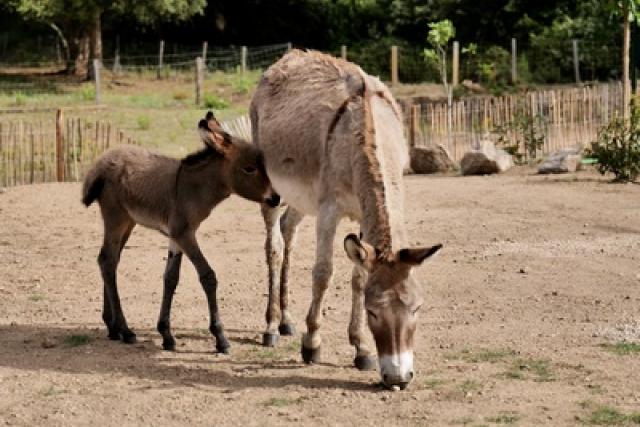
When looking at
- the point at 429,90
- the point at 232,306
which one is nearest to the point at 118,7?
the point at 429,90

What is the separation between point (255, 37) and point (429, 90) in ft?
43.9

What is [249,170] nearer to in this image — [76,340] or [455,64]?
[76,340]

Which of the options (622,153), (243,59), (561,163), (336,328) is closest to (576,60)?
(243,59)

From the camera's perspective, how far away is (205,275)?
25.3 ft

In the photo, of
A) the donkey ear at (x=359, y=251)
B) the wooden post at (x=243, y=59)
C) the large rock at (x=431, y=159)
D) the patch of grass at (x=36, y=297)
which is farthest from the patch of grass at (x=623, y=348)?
the wooden post at (x=243, y=59)

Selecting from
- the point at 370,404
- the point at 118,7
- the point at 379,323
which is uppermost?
the point at 118,7

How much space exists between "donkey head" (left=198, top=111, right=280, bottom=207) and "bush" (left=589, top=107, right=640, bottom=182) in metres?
9.28

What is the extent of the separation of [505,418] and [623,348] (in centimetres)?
179

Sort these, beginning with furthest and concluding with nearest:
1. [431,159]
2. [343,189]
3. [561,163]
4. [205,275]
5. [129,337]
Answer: [431,159] < [561,163] < [129,337] < [205,275] < [343,189]

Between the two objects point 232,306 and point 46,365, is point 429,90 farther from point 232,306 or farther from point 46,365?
point 46,365

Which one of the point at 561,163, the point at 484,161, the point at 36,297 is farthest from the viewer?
the point at 484,161

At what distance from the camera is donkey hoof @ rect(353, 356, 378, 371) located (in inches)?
285

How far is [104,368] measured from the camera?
290 inches

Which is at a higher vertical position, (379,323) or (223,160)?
(223,160)
